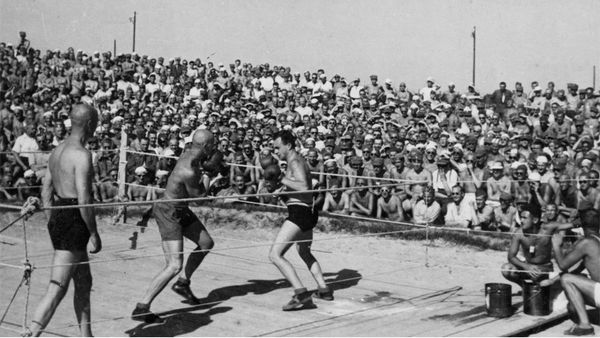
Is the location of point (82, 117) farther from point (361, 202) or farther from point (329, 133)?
point (329, 133)

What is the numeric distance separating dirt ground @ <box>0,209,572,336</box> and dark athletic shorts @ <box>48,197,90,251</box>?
625mm

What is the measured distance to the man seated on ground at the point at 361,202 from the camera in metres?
12.6

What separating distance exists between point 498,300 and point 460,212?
4065 mm

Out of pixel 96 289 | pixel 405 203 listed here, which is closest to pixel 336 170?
pixel 405 203

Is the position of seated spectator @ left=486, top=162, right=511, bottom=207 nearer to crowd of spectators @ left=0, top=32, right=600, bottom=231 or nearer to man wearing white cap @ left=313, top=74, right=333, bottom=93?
crowd of spectators @ left=0, top=32, right=600, bottom=231

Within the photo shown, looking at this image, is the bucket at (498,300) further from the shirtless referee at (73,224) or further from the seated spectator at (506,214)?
the shirtless referee at (73,224)

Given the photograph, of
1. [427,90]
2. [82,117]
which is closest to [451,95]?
[427,90]

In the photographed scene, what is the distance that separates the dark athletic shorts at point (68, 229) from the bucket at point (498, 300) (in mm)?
4195

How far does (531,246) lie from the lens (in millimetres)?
8578

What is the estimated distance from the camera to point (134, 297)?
8570 millimetres

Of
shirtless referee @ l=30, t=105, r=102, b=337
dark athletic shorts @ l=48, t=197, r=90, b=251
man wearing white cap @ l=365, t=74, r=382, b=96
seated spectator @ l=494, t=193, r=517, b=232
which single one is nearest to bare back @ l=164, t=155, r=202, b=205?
shirtless referee @ l=30, t=105, r=102, b=337

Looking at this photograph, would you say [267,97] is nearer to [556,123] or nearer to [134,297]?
[556,123]

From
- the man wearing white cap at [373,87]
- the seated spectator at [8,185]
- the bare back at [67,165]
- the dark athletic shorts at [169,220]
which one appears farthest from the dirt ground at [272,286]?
the man wearing white cap at [373,87]

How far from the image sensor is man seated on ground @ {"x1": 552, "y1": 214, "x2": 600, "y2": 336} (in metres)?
7.39
